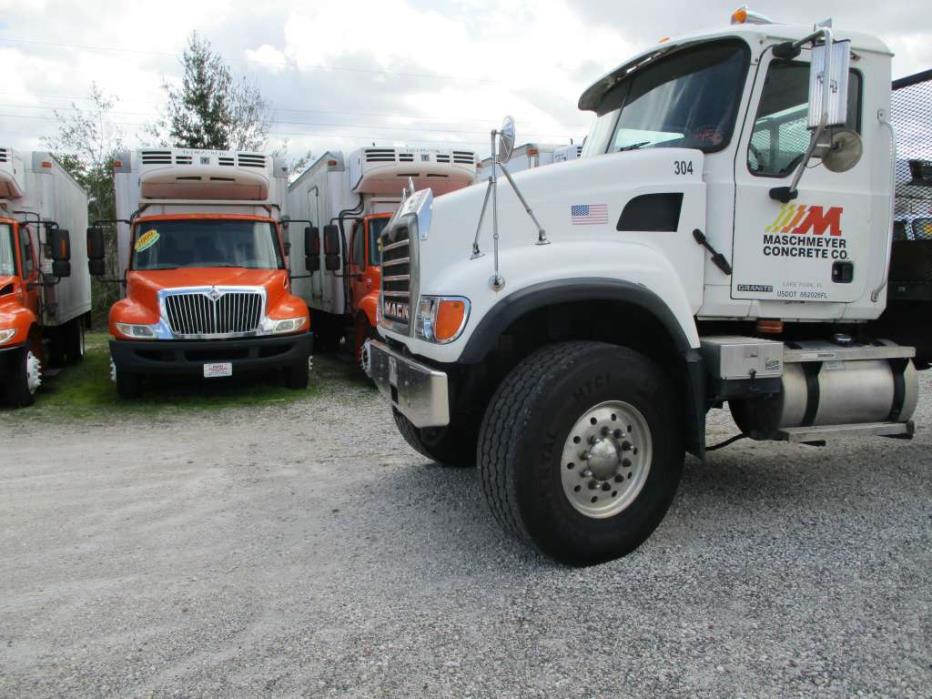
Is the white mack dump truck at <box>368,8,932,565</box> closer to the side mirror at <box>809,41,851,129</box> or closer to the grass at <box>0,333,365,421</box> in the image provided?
the side mirror at <box>809,41,851,129</box>

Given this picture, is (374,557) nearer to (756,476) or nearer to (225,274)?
(756,476)

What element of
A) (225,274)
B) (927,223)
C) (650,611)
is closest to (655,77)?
(927,223)

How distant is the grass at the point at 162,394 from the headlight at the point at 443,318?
5.54 meters

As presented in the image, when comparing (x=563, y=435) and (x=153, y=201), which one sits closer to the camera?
(x=563, y=435)

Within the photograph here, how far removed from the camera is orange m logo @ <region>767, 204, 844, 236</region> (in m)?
4.39

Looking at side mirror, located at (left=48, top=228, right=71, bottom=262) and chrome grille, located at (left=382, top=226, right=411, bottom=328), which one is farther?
side mirror, located at (left=48, top=228, right=71, bottom=262)

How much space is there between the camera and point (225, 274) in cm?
929

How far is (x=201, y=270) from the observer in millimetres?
9383

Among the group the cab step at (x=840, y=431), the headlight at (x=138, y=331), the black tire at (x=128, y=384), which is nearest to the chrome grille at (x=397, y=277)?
the cab step at (x=840, y=431)

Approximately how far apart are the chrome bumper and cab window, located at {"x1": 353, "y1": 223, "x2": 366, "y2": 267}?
645 centimetres

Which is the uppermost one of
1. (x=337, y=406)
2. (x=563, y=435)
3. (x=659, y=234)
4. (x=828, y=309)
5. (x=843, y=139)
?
(x=843, y=139)

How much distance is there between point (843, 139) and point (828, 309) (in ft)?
3.37

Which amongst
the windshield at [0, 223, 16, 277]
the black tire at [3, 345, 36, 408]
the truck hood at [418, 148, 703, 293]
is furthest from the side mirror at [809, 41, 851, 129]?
the windshield at [0, 223, 16, 277]

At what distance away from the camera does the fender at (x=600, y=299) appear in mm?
3508
